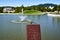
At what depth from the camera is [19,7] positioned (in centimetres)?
2573

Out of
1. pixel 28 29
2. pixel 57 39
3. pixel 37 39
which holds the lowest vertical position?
pixel 57 39

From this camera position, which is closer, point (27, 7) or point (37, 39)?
point (37, 39)

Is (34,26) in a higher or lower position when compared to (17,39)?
higher

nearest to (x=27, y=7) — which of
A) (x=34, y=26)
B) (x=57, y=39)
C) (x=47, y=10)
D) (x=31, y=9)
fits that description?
(x=31, y=9)

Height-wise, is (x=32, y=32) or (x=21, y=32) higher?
(x=32, y=32)

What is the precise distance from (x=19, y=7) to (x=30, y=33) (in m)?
23.9

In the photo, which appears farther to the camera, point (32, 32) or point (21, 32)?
point (21, 32)

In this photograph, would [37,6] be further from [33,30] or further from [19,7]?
[33,30]

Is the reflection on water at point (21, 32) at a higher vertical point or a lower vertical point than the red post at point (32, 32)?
lower

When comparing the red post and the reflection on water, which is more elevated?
the red post

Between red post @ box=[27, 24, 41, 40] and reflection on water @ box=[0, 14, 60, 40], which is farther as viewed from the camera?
reflection on water @ box=[0, 14, 60, 40]

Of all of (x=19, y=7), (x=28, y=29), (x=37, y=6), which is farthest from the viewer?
(x=37, y=6)

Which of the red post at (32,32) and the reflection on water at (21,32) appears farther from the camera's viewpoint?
the reflection on water at (21,32)

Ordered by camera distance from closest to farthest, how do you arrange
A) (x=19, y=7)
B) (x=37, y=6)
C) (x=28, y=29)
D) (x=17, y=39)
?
(x=28, y=29) < (x=17, y=39) < (x=19, y=7) < (x=37, y=6)
